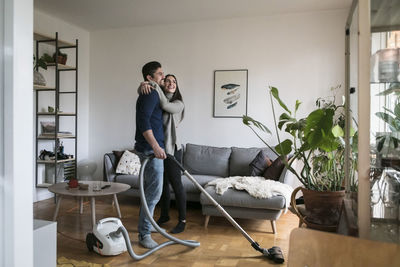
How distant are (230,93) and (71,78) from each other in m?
2.45

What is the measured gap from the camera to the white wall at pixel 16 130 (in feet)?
4.62

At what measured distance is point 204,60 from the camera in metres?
5.05

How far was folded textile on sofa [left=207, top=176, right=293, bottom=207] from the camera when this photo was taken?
339cm

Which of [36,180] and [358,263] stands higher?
[358,263]

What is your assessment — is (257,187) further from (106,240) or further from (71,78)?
(71,78)

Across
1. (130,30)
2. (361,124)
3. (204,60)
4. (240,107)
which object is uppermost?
(130,30)

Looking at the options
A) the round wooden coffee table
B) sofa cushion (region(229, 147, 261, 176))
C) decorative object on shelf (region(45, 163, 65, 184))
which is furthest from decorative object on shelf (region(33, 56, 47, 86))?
sofa cushion (region(229, 147, 261, 176))

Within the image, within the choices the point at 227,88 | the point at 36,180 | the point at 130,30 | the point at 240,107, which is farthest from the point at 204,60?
the point at 36,180

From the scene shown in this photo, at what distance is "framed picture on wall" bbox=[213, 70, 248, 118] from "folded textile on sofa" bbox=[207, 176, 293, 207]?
1310 millimetres

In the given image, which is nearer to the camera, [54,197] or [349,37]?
[349,37]

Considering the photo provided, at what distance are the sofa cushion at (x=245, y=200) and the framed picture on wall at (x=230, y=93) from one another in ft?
5.23

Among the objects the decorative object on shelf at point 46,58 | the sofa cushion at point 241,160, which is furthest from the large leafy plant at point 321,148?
the decorative object on shelf at point 46,58

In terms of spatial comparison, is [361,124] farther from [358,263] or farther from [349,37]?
A: [349,37]

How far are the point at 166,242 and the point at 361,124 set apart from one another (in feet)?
7.60
